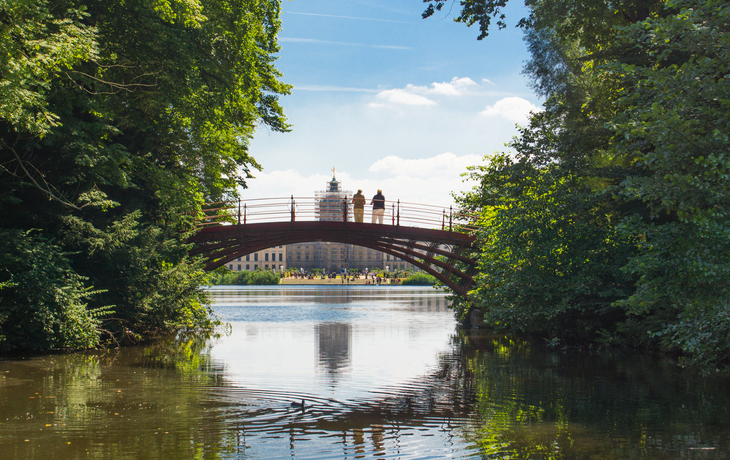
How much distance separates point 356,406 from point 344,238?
21.1 m

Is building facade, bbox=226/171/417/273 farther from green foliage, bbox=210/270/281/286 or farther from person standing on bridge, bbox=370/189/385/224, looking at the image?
person standing on bridge, bbox=370/189/385/224

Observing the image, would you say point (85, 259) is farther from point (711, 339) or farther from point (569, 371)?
point (711, 339)

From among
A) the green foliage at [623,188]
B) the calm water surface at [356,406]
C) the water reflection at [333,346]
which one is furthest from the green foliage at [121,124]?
the green foliage at [623,188]

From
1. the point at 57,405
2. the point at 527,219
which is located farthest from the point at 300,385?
the point at 527,219

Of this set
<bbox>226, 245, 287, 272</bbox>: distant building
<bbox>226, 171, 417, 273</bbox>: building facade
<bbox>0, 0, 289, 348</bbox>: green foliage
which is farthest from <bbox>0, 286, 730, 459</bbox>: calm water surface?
<bbox>226, 245, 287, 272</bbox>: distant building

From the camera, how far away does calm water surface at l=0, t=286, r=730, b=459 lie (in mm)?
6984

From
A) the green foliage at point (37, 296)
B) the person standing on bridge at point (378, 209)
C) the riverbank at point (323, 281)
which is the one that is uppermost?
the person standing on bridge at point (378, 209)

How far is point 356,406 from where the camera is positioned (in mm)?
9422

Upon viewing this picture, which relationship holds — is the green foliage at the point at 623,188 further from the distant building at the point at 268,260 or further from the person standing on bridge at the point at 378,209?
the distant building at the point at 268,260

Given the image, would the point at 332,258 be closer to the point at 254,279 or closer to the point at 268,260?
the point at 268,260

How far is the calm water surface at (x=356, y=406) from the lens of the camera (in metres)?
6.98

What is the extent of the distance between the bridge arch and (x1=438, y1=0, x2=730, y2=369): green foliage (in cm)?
477

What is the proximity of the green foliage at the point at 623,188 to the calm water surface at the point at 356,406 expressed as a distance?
4.57 feet

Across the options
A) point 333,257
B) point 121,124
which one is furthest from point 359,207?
point 333,257
